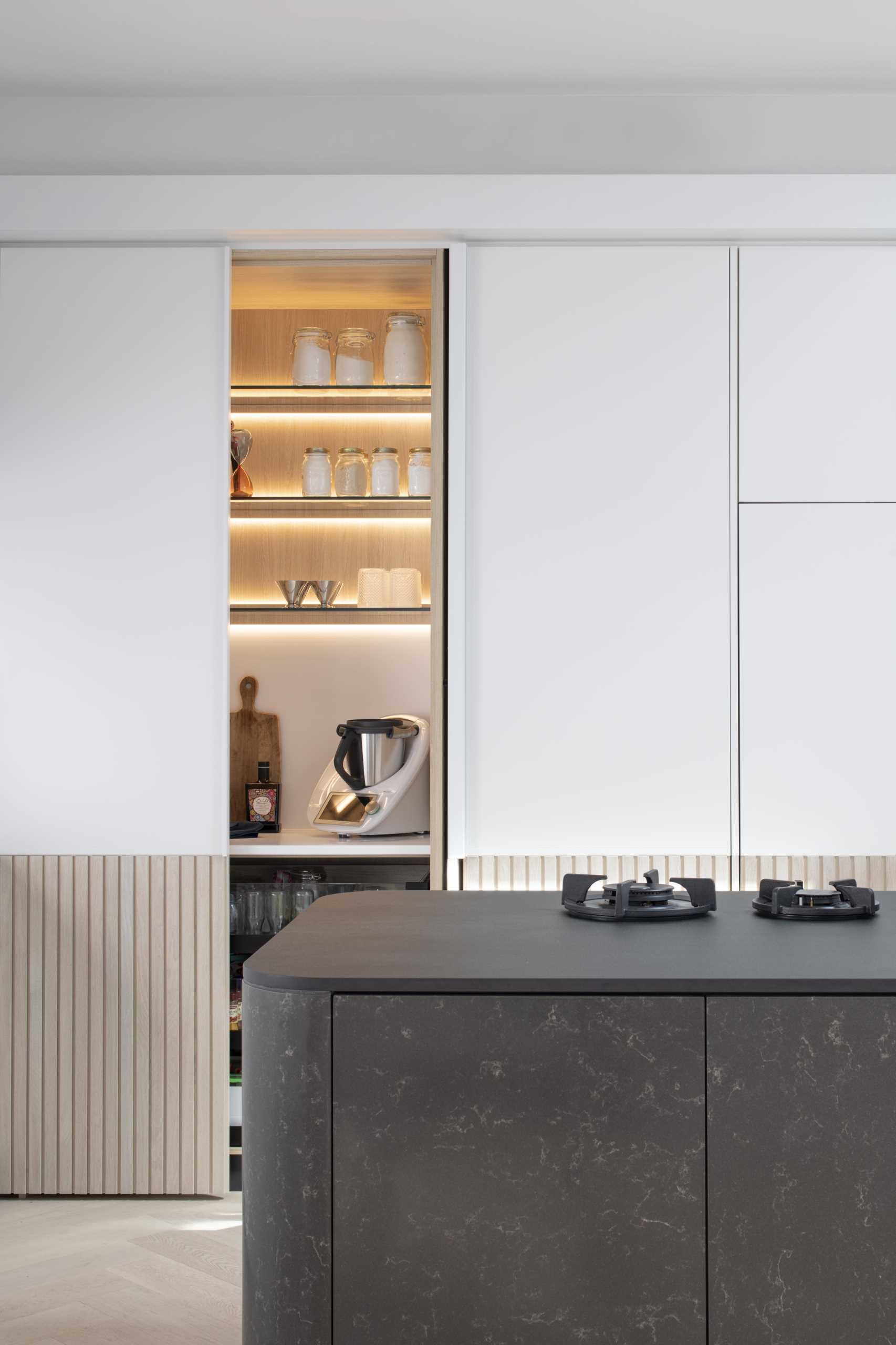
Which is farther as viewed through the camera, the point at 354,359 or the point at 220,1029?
the point at 354,359

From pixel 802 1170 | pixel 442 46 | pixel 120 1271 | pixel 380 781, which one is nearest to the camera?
pixel 802 1170

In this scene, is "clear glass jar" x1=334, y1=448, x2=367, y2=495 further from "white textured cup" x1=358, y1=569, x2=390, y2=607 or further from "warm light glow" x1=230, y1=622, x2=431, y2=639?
"warm light glow" x1=230, y1=622, x2=431, y2=639

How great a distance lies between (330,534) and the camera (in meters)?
3.46

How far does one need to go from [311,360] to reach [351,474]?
35cm

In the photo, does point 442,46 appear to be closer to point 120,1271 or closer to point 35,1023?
point 35,1023

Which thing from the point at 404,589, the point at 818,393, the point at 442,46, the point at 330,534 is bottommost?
the point at 404,589

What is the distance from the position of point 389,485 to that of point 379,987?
216 centimetres

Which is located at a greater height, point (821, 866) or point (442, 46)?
point (442, 46)

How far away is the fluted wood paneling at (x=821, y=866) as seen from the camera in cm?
283

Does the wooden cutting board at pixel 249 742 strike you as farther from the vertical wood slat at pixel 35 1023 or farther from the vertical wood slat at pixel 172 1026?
the vertical wood slat at pixel 35 1023

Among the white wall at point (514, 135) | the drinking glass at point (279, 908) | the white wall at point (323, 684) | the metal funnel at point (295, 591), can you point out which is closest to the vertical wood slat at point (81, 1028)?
the drinking glass at point (279, 908)

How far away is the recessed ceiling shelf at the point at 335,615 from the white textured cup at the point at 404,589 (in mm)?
21

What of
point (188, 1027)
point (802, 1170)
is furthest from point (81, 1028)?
point (802, 1170)

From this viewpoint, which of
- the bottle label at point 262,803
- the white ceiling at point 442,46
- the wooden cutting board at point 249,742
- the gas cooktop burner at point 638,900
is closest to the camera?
the gas cooktop burner at point 638,900
